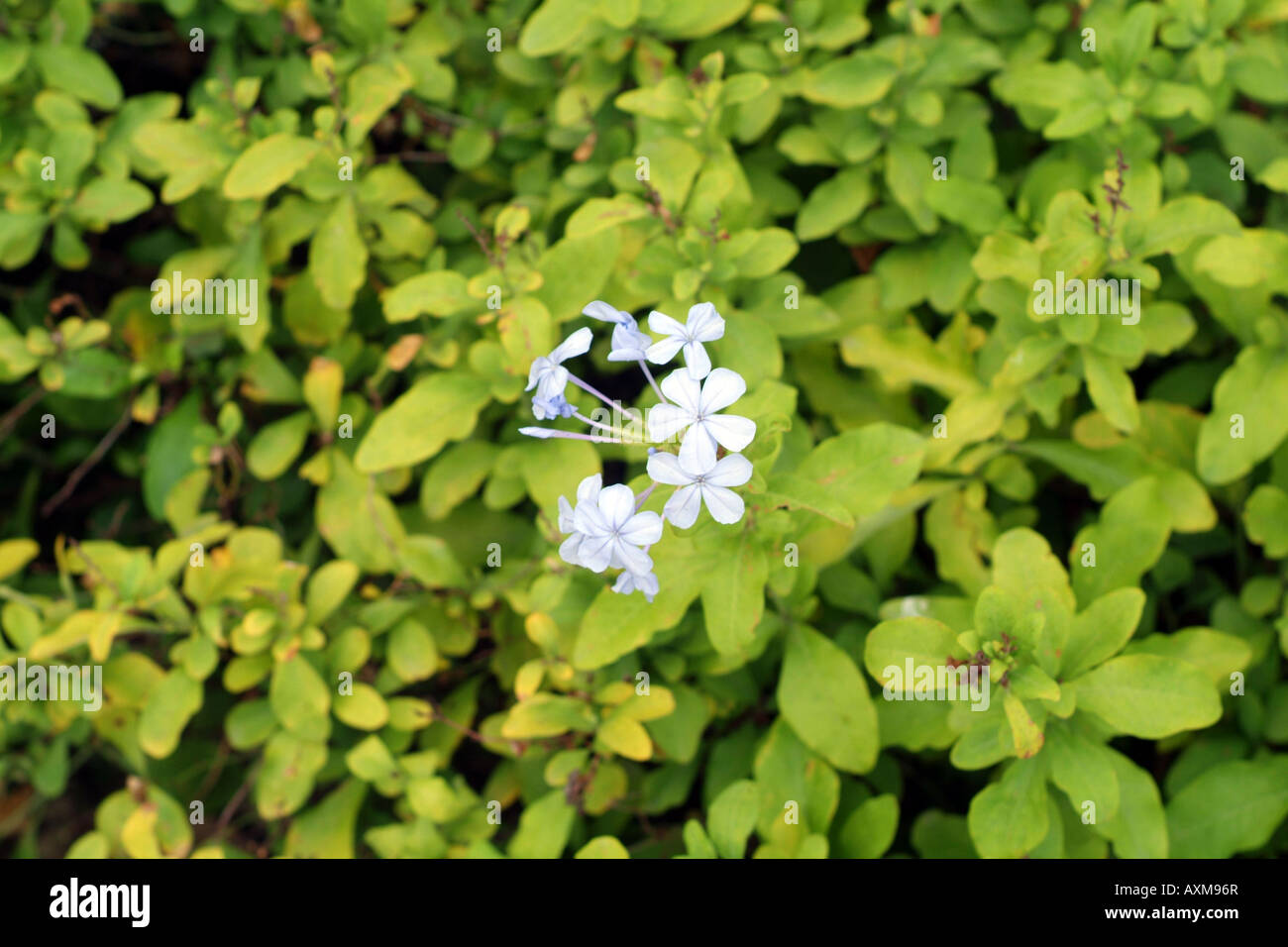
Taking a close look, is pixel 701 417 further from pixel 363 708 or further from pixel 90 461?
pixel 90 461

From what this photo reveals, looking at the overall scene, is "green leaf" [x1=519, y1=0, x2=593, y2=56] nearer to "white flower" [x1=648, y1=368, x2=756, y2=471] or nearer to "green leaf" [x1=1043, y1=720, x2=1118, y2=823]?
"white flower" [x1=648, y1=368, x2=756, y2=471]

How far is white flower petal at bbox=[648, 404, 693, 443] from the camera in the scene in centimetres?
177

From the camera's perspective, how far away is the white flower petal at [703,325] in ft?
6.23

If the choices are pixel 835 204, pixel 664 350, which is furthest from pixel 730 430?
pixel 835 204

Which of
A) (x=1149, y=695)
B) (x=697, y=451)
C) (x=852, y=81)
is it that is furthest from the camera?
(x=852, y=81)

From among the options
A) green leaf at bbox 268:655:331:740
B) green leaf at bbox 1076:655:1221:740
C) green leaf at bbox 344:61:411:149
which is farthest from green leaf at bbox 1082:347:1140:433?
green leaf at bbox 268:655:331:740

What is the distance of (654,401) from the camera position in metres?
2.61

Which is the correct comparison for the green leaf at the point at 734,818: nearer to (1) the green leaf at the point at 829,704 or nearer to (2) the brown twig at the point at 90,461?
(1) the green leaf at the point at 829,704

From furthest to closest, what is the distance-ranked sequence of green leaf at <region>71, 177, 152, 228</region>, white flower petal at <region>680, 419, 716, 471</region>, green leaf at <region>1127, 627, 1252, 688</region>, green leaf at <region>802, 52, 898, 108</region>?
1. green leaf at <region>71, 177, 152, 228</region>
2. green leaf at <region>802, 52, 898, 108</region>
3. green leaf at <region>1127, 627, 1252, 688</region>
4. white flower petal at <region>680, 419, 716, 471</region>

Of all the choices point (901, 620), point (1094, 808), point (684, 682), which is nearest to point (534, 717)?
point (684, 682)

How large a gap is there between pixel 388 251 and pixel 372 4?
0.76 m

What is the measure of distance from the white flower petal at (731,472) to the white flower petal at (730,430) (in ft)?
0.08

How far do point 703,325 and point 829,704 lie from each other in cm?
126

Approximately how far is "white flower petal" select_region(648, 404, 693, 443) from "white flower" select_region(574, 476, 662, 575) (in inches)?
4.4
